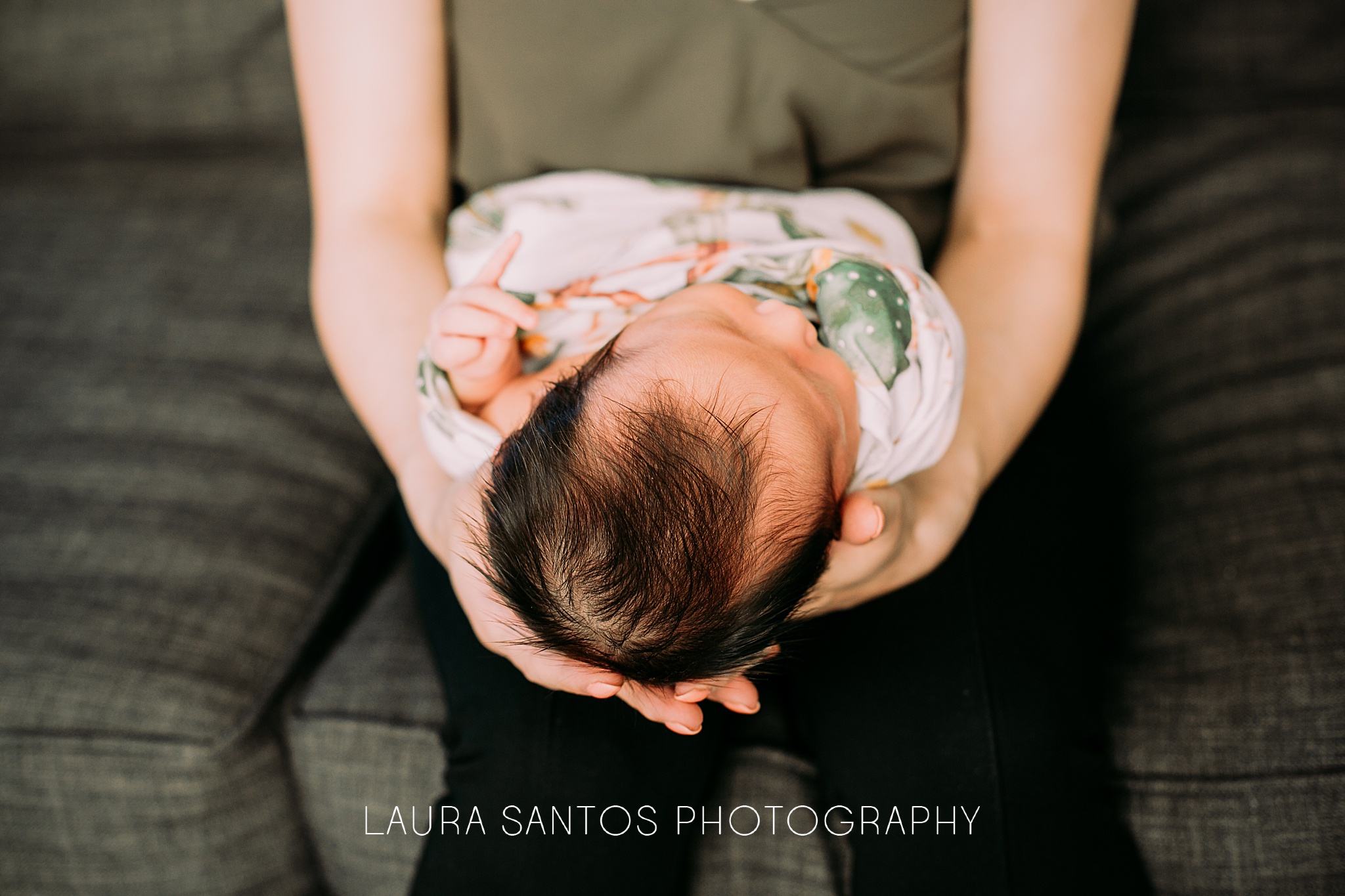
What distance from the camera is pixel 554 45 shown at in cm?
79

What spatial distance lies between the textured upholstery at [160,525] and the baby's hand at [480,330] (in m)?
0.43

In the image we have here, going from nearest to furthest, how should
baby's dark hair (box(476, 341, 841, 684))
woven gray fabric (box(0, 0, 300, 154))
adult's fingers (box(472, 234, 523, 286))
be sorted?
baby's dark hair (box(476, 341, 841, 684)) → adult's fingers (box(472, 234, 523, 286)) → woven gray fabric (box(0, 0, 300, 154))

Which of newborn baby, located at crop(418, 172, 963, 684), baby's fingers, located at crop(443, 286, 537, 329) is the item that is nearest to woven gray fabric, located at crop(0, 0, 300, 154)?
newborn baby, located at crop(418, 172, 963, 684)

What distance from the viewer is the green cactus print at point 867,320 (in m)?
0.66

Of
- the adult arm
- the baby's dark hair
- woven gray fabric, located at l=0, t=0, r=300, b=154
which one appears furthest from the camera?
woven gray fabric, located at l=0, t=0, r=300, b=154

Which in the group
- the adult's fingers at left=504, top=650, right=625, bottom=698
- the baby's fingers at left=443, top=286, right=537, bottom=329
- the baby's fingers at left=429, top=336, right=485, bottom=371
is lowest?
the adult's fingers at left=504, top=650, right=625, bottom=698

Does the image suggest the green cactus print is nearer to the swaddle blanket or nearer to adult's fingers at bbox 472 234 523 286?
the swaddle blanket

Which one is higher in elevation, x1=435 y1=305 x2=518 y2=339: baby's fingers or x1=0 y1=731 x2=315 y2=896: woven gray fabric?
x1=435 y1=305 x2=518 y2=339: baby's fingers

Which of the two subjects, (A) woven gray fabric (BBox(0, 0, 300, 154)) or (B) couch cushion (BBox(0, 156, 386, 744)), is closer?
(B) couch cushion (BBox(0, 156, 386, 744))

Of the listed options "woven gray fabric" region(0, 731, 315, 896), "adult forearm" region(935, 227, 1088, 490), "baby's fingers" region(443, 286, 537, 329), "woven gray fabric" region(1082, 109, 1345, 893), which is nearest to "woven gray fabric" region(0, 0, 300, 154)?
"baby's fingers" region(443, 286, 537, 329)

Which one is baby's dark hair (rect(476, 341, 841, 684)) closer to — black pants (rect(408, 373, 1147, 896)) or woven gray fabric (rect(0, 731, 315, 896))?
black pants (rect(408, 373, 1147, 896))

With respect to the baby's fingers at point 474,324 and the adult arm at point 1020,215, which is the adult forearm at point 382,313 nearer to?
the baby's fingers at point 474,324

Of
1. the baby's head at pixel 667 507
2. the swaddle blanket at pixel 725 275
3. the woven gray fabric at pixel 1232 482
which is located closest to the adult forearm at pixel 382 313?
the swaddle blanket at pixel 725 275

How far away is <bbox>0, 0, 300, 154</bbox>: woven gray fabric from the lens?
3.86 ft
